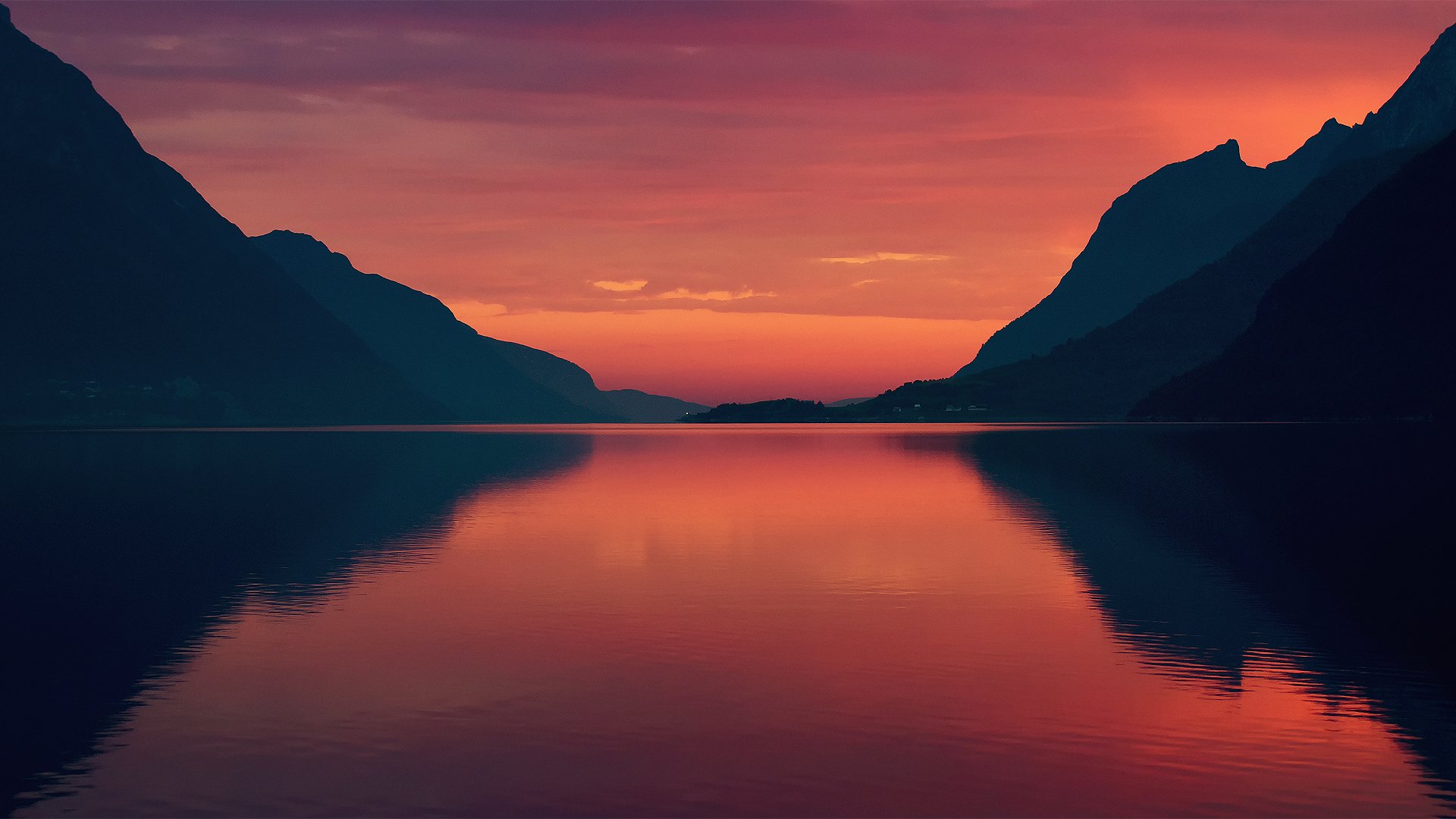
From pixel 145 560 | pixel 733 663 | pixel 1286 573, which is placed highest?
pixel 1286 573

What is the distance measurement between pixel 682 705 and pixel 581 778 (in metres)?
5.80

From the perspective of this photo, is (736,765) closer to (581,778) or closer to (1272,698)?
(581,778)

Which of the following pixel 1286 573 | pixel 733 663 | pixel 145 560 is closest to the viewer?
pixel 733 663

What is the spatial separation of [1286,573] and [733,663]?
2695 cm

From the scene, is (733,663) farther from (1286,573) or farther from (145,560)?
(145,560)

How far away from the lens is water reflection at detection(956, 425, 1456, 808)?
3219 cm

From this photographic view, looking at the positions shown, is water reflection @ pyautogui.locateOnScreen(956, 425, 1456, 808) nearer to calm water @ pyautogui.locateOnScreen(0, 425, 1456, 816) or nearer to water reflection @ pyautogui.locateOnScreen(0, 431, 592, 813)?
calm water @ pyautogui.locateOnScreen(0, 425, 1456, 816)

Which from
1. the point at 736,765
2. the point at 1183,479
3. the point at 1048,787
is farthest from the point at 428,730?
the point at 1183,479

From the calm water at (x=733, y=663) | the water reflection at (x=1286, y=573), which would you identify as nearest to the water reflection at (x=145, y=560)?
the calm water at (x=733, y=663)

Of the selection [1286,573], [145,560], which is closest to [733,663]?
[1286,573]

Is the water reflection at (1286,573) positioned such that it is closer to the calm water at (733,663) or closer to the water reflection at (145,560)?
the calm water at (733,663)

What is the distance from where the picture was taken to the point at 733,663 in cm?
3400

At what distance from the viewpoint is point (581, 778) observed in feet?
76.5

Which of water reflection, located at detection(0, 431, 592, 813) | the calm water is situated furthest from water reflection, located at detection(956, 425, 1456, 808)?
water reflection, located at detection(0, 431, 592, 813)
